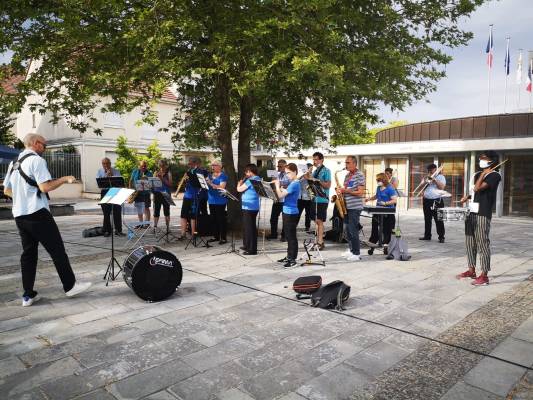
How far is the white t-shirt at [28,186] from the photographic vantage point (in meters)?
5.07

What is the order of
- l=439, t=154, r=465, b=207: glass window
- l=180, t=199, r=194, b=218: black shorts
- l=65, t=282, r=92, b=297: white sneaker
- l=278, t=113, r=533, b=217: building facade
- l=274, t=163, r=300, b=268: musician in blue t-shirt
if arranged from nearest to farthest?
l=65, t=282, r=92, b=297: white sneaker → l=274, t=163, r=300, b=268: musician in blue t-shirt → l=180, t=199, r=194, b=218: black shorts → l=278, t=113, r=533, b=217: building facade → l=439, t=154, r=465, b=207: glass window

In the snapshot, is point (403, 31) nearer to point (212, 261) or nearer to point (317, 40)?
point (317, 40)

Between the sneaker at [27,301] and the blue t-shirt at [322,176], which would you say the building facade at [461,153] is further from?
the sneaker at [27,301]

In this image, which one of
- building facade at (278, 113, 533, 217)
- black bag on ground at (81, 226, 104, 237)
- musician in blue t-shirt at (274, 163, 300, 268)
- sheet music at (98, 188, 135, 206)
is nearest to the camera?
sheet music at (98, 188, 135, 206)

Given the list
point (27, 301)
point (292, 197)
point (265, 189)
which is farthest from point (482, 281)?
point (27, 301)

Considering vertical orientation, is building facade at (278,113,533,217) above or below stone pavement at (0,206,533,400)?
above

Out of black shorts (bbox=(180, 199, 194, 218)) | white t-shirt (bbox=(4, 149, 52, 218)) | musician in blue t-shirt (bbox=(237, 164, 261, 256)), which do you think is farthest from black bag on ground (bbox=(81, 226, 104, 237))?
white t-shirt (bbox=(4, 149, 52, 218))

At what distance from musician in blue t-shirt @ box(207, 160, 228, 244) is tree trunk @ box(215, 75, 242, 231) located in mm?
1135

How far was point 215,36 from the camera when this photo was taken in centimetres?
798

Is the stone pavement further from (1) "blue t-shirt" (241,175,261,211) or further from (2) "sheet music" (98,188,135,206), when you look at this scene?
(1) "blue t-shirt" (241,175,261,211)

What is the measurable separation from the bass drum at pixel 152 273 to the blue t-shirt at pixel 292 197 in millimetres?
2803

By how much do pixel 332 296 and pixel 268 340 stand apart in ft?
4.56

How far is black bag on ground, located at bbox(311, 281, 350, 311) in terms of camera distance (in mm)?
5234

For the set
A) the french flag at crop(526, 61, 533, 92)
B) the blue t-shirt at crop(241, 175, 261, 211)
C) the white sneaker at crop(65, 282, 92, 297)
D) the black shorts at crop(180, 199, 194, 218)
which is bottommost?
the white sneaker at crop(65, 282, 92, 297)
